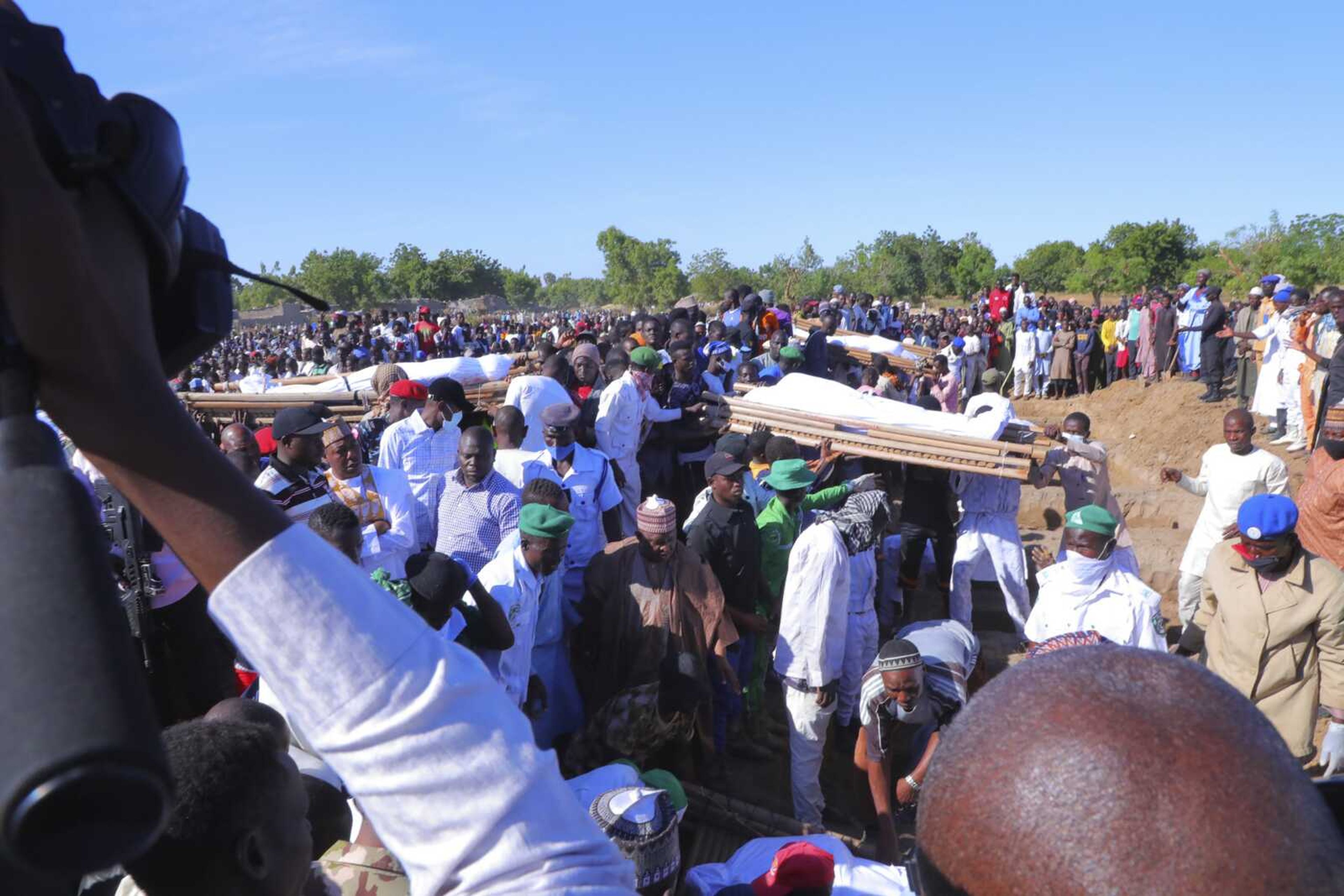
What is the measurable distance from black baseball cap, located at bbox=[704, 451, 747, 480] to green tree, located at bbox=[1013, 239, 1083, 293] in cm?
4118

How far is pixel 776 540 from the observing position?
19.3 feet

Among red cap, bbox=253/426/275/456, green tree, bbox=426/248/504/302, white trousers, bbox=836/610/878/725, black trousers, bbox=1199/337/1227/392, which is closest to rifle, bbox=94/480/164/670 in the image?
red cap, bbox=253/426/275/456

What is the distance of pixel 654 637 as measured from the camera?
4793 millimetres

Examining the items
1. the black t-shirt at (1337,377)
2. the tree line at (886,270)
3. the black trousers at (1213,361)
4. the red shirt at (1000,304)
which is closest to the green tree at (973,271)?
the tree line at (886,270)

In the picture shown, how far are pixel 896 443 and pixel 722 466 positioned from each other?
201 cm

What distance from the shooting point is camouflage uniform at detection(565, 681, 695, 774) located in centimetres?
428

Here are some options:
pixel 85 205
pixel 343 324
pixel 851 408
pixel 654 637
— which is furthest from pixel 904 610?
pixel 343 324

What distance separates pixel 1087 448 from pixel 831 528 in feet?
10.0

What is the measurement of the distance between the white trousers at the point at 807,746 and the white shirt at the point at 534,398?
281 centimetres

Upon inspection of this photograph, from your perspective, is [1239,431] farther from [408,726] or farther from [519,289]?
[519,289]

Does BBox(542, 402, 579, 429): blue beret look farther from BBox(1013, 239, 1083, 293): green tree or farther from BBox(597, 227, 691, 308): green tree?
BBox(597, 227, 691, 308): green tree

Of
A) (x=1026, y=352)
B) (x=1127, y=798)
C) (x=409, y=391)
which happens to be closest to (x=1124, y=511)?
(x=409, y=391)

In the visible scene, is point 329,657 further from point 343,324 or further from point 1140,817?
point 343,324

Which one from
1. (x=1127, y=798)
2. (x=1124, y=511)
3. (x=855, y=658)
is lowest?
(x=1124, y=511)
